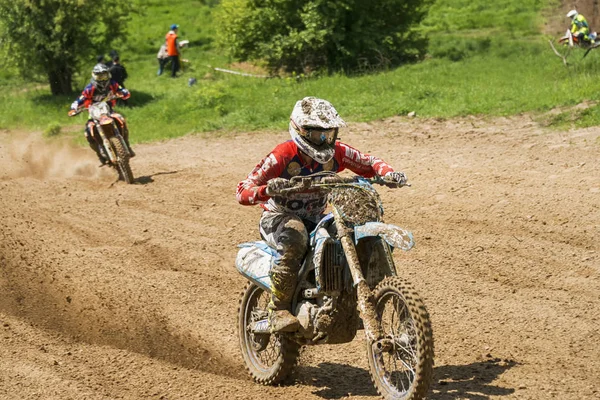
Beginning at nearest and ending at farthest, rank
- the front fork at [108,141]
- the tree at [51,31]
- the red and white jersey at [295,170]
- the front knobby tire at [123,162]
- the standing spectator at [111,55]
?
1. the red and white jersey at [295,170]
2. the front knobby tire at [123,162]
3. the front fork at [108,141]
4. the tree at [51,31]
5. the standing spectator at [111,55]

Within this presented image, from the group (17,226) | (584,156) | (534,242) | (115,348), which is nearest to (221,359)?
(115,348)

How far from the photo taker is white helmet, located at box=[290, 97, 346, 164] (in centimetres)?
609

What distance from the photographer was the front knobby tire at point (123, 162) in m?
14.8

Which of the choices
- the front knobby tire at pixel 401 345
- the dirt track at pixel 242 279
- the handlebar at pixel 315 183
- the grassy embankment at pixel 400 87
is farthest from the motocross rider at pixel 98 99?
the front knobby tire at pixel 401 345

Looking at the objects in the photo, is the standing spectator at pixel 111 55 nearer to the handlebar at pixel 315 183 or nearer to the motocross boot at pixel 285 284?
the motocross boot at pixel 285 284

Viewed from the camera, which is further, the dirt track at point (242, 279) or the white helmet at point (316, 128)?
the dirt track at point (242, 279)

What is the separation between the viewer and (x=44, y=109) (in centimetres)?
2522

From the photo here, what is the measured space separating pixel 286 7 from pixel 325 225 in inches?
746

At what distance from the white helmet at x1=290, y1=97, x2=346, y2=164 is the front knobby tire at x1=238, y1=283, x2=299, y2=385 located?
4.22ft

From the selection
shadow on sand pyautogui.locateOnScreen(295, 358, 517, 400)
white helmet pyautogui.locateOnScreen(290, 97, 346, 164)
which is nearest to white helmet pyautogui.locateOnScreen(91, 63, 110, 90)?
shadow on sand pyautogui.locateOnScreen(295, 358, 517, 400)

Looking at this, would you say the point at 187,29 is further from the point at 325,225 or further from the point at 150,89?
the point at 325,225

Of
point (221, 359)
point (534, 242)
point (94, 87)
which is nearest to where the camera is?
point (221, 359)

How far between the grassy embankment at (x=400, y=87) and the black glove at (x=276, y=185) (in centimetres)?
983

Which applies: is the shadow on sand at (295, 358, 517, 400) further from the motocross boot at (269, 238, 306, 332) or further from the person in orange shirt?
the person in orange shirt
